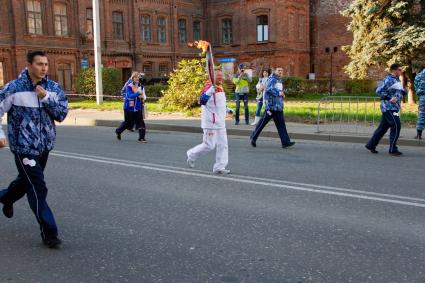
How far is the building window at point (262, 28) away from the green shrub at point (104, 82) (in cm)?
1417

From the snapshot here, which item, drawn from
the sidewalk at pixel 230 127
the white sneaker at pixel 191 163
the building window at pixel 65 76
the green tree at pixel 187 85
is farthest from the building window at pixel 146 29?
the white sneaker at pixel 191 163

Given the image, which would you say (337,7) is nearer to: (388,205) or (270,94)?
(270,94)

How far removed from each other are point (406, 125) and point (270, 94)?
5.63m

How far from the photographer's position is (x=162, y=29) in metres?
41.1

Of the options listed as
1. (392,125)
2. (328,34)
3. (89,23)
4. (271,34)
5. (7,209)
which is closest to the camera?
(7,209)

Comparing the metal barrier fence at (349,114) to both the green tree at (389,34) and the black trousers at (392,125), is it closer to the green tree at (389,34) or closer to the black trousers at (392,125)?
the black trousers at (392,125)

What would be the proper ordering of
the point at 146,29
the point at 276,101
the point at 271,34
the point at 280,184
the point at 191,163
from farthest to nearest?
the point at 146,29 < the point at 271,34 < the point at 276,101 < the point at 191,163 < the point at 280,184

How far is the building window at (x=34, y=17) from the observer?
32.5 metres

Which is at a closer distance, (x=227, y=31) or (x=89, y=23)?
(x=89, y=23)

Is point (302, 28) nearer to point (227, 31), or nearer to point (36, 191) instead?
point (227, 31)

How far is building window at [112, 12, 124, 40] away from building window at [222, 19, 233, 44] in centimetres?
902

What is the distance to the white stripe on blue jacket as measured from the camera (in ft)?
15.2

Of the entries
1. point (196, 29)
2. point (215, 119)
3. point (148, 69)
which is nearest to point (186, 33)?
point (196, 29)

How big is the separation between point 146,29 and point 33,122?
36.6m
